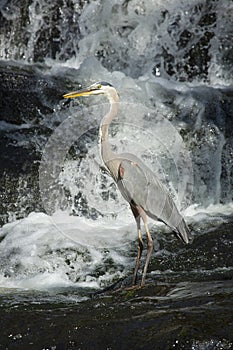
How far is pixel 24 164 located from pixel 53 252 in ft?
5.54

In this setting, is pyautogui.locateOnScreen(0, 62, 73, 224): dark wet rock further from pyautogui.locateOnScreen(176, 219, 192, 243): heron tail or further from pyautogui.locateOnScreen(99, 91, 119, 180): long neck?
pyautogui.locateOnScreen(176, 219, 192, 243): heron tail

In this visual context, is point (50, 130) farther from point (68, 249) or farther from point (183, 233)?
point (183, 233)

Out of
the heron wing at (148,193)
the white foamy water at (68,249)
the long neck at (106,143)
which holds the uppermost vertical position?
the long neck at (106,143)

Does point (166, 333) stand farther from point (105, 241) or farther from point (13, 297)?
point (105, 241)

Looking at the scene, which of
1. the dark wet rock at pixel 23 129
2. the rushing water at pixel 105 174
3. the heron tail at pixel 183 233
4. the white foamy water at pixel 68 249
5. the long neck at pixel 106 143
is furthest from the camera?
the dark wet rock at pixel 23 129

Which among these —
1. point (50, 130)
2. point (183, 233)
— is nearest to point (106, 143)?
point (183, 233)

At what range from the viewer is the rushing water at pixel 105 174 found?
4.18 meters

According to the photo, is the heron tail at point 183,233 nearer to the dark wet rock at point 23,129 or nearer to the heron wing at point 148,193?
the heron wing at point 148,193

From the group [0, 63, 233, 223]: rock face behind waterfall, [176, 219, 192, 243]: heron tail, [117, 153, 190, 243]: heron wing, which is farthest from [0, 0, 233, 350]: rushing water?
[117, 153, 190, 243]: heron wing

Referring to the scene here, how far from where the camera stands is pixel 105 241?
6840mm

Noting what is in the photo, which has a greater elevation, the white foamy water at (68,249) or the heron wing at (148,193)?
the heron wing at (148,193)

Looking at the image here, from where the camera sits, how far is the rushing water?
4176 mm

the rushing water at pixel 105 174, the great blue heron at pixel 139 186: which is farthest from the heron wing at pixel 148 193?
the rushing water at pixel 105 174

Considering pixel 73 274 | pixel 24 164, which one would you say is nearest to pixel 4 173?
pixel 24 164
